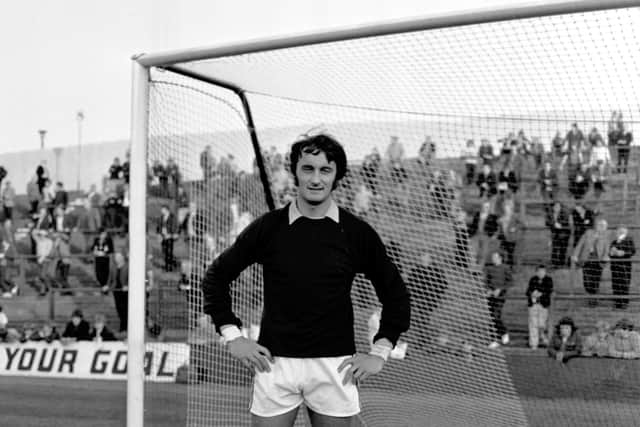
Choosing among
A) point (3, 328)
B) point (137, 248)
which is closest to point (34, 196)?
point (3, 328)

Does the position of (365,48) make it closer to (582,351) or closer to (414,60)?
(414,60)

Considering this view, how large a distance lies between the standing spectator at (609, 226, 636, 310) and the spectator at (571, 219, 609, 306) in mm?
163

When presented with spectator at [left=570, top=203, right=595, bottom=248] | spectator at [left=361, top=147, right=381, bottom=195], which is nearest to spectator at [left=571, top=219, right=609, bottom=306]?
spectator at [left=570, top=203, right=595, bottom=248]

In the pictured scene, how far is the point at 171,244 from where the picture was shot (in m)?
8.34

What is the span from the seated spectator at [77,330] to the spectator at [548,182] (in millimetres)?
7054

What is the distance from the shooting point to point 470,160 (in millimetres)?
7633

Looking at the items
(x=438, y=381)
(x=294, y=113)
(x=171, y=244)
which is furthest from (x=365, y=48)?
(x=171, y=244)

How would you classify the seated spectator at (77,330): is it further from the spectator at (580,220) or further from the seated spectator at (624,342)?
the seated spectator at (624,342)

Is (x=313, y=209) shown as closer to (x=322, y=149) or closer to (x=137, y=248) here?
(x=322, y=149)

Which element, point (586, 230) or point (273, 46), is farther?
point (586, 230)

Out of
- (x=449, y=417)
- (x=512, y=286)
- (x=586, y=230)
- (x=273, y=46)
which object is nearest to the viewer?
(x=273, y=46)

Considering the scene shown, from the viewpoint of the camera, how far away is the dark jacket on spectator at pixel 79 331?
13047mm

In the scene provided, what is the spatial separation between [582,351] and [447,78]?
4.21 m

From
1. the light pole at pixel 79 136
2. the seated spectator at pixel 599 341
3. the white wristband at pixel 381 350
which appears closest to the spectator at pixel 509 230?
the seated spectator at pixel 599 341
